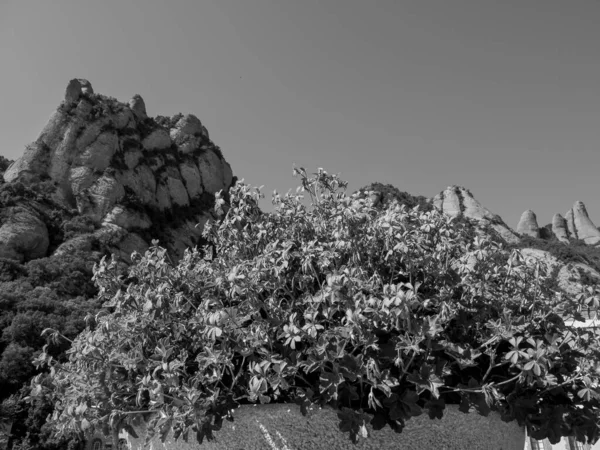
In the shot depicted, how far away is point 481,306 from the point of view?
3.52 metres

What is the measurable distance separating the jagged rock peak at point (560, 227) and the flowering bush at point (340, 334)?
92.7m

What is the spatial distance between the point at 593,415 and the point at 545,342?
0.55m

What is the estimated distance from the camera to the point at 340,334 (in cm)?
273

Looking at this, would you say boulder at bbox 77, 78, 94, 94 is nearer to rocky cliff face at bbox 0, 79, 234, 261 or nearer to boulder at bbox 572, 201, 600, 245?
rocky cliff face at bbox 0, 79, 234, 261

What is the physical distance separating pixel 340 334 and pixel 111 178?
54480 millimetres

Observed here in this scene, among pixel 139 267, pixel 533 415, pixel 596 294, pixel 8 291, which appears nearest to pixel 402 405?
pixel 533 415

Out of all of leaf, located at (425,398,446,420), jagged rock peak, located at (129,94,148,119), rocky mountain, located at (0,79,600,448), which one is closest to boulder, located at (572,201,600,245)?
rocky mountain, located at (0,79,600,448)

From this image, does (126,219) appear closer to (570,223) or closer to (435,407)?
(435,407)

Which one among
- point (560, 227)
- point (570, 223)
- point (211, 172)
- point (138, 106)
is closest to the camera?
point (211, 172)

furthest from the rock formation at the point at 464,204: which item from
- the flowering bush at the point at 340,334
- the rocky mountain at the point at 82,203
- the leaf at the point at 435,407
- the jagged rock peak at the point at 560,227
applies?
the leaf at the point at 435,407

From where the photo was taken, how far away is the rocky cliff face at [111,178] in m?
45.4

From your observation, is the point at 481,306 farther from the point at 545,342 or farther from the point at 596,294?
the point at 596,294

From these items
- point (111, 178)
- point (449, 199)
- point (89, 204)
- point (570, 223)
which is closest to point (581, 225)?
point (570, 223)

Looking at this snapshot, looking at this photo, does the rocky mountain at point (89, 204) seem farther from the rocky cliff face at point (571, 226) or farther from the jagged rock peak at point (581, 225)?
the jagged rock peak at point (581, 225)
